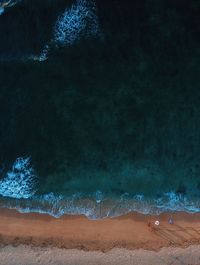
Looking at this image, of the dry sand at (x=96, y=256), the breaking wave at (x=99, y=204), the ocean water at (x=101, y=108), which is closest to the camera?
the dry sand at (x=96, y=256)

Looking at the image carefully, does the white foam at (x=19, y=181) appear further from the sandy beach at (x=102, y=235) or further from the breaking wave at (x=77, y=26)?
the breaking wave at (x=77, y=26)

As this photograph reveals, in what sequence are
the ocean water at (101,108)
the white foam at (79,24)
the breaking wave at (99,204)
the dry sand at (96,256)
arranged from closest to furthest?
1. the dry sand at (96,256)
2. the breaking wave at (99,204)
3. the ocean water at (101,108)
4. the white foam at (79,24)

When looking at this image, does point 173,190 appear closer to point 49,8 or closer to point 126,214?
point 126,214

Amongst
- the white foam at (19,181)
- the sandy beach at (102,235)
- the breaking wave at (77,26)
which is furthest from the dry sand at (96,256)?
the breaking wave at (77,26)

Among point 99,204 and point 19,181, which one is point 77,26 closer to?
point 19,181

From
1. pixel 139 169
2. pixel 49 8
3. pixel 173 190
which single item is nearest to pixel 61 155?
pixel 139 169

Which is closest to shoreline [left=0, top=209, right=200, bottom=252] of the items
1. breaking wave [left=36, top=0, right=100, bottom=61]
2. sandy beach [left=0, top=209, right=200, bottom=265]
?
sandy beach [left=0, top=209, right=200, bottom=265]

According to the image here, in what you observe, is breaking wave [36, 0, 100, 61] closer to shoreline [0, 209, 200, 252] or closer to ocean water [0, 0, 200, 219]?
ocean water [0, 0, 200, 219]
